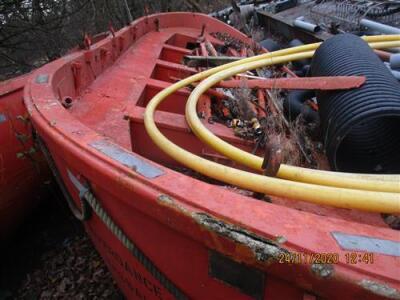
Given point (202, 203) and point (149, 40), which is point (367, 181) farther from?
point (149, 40)

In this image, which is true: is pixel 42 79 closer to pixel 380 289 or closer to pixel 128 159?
pixel 128 159

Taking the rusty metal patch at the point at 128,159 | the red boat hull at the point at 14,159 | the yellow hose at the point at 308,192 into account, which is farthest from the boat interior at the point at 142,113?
the red boat hull at the point at 14,159

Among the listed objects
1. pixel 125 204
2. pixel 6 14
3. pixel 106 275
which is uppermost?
pixel 6 14

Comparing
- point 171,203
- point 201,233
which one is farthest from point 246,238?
point 171,203

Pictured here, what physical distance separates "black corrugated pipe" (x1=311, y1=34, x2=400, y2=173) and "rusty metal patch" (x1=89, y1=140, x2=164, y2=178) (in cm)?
100

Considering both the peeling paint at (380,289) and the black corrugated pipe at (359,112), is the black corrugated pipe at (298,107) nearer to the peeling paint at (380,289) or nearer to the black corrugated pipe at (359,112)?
the black corrugated pipe at (359,112)

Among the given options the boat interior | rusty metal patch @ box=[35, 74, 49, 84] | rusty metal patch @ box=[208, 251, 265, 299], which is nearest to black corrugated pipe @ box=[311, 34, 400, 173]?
the boat interior

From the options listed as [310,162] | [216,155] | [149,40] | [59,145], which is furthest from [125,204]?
[149,40]

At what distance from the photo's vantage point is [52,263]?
10.8 ft

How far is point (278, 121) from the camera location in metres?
2.47

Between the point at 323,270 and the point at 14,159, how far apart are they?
281 cm

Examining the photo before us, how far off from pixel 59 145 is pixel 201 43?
360cm

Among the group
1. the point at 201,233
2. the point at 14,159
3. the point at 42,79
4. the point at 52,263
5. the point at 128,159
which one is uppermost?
the point at 42,79

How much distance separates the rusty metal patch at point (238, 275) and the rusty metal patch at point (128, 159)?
0.38 metres
